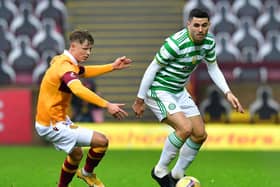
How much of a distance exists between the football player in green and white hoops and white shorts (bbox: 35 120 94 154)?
715mm

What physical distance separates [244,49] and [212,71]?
1061 centimetres

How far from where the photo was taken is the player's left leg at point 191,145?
1001 centimetres

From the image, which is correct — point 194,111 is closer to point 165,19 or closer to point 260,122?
point 260,122

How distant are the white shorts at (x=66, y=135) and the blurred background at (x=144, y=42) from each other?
350 inches

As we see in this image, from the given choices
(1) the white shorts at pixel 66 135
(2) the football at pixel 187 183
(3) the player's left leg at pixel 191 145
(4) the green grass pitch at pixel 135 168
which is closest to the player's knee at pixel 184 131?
(3) the player's left leg at pixel 191 145

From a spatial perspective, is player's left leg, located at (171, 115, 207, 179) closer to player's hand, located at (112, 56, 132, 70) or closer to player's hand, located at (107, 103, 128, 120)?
player's hand, located at (112, 56, 132, 70)

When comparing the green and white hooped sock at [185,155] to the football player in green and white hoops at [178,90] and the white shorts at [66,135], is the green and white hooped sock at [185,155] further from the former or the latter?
the white shorts at [66,135]

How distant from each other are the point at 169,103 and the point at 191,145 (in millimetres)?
503

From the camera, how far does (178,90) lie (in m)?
10.2

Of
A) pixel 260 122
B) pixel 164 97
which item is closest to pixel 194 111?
pixel 164 97

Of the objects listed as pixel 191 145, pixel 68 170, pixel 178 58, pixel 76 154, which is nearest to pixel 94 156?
pixel 76 154

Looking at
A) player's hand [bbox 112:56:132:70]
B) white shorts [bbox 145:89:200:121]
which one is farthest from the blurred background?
player's hand [bbox 112:56:132:70]

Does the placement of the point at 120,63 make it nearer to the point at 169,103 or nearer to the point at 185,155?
the point at 169,103

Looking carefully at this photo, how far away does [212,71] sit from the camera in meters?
10.2
